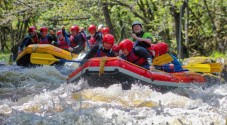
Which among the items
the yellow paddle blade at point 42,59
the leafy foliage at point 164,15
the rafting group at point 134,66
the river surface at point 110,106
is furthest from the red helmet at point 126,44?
the leafy foliage at point 164,15

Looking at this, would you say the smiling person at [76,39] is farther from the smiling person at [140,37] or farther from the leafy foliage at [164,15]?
the smiling person at [140,37]

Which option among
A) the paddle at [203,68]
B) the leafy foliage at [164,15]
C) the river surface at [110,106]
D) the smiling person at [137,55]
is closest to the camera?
the river surface at [110,106]

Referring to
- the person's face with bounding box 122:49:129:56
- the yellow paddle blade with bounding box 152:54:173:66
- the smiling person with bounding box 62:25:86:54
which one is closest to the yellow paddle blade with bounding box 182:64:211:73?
the yellow paddle blade with bounding box 152:54:173:66

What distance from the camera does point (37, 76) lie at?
1088 cm

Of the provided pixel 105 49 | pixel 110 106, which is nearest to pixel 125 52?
pixel 105 49

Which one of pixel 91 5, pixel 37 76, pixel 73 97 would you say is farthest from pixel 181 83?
pixel 91 5

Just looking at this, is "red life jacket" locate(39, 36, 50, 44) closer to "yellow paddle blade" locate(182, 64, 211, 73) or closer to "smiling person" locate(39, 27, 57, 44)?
"smiling person" locate(39, 27, 57, 44)

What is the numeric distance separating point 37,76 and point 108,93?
3962 millimetres

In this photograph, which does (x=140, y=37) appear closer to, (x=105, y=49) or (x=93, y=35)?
(x=105, y=49)

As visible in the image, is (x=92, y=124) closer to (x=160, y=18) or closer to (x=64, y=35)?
(x=64, y=35)

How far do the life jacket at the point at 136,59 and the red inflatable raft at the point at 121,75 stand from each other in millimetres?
384

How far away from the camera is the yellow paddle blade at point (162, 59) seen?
8578mm

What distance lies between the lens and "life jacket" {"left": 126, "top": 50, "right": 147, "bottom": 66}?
8.46 m

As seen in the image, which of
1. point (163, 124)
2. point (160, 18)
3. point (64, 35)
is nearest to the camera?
point (163, 124)
